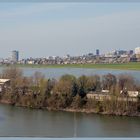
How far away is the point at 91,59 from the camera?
133 cm

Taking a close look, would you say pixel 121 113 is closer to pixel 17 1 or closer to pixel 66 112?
pixel 66 112

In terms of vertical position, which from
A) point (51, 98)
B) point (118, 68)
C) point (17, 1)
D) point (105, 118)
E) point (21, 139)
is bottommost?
point (105, 118)

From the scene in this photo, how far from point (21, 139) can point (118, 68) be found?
845mm

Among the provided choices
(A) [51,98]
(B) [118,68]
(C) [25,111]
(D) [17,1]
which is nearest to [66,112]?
(A) [51,98]

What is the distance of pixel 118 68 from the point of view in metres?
1.46

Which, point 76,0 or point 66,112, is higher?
point 76,0

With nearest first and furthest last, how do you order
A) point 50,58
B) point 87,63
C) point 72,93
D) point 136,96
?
1. point 50,58
2. point 87,63
3. point 72,93
4. point 136,96

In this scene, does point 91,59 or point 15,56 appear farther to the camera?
point 91,59

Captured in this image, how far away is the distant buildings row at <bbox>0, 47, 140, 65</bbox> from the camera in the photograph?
124 centimetres

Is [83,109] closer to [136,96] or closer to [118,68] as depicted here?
[136,96]

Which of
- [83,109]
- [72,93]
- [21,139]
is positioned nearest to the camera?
[21,139]

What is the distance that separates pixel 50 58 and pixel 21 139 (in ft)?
1.93

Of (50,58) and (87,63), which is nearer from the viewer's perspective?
(50,58)

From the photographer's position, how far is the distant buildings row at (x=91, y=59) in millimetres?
1237
